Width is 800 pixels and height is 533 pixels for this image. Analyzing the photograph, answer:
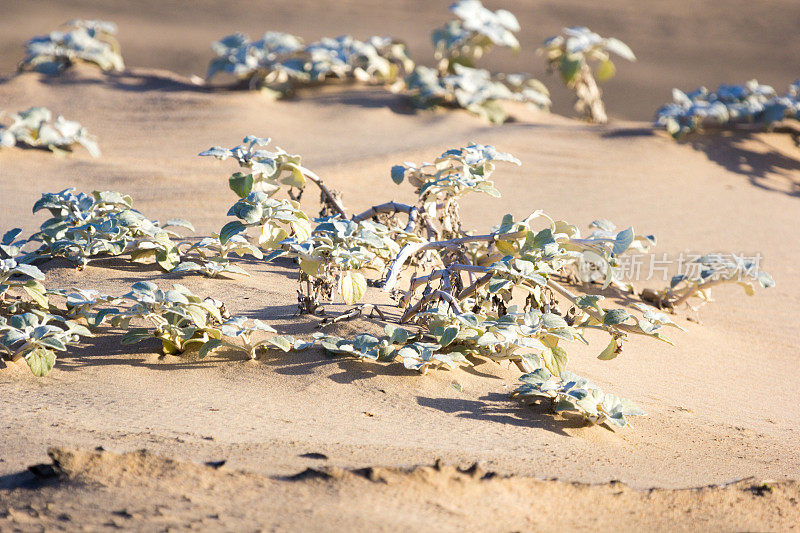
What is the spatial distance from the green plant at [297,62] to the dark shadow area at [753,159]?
9.65 feet

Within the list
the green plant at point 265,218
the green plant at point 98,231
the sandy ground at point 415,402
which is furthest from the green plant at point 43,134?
the green plant at point 265,218

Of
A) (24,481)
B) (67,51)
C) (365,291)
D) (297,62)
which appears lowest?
(24,481)

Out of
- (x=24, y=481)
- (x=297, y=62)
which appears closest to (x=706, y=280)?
(x=24, y=481)

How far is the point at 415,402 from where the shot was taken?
2.50 meters

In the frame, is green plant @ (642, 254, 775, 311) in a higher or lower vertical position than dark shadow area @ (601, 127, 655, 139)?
lower

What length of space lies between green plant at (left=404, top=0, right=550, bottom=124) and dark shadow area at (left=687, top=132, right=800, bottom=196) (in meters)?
1.72

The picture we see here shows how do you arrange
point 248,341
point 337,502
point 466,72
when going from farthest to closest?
point 466,72
point 248,341
point 337,502

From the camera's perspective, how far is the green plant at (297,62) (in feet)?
24.1

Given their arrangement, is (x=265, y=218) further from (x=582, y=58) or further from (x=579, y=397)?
(x=582, y=58)

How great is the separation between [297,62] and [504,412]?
5683 millimetres

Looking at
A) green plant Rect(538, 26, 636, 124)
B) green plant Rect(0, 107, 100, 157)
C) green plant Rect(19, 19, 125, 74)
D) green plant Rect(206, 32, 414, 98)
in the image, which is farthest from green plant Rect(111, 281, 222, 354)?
green plant Rect(19, 19, 125, 74)

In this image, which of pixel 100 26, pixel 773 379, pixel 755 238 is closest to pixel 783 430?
pixel 773 379

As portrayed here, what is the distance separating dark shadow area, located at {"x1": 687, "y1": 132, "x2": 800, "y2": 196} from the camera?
19.6ft

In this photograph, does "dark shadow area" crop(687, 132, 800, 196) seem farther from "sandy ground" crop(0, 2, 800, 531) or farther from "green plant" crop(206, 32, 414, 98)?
"green plant" crop(206, 32, 414, 98)
